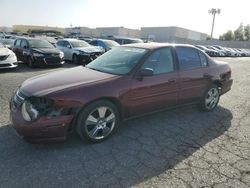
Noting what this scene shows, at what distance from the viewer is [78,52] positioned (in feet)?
44.8

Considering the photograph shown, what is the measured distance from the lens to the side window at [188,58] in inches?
191

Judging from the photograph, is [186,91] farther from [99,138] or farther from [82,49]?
[82,49]

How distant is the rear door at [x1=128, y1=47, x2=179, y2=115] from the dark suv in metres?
8.34

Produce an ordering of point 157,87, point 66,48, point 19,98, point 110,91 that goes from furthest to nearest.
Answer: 1. point 66,48
2. point 157,87
3. point 110,91
4. point 19,98

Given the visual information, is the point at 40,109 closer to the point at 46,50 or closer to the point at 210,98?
the point at 210,98

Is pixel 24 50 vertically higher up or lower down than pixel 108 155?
higher up

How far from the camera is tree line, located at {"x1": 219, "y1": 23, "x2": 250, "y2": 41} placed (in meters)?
76.5

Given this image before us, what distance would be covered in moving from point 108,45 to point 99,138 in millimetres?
Result: 13483

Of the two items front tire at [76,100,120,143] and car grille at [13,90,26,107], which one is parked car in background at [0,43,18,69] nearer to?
car grille at [13,90,26,107]

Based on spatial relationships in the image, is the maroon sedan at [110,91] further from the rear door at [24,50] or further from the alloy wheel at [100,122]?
the rear door at [24,50]

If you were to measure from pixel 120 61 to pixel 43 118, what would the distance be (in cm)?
185

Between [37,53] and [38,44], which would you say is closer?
[37,53]

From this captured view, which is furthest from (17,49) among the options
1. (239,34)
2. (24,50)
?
(239,34)

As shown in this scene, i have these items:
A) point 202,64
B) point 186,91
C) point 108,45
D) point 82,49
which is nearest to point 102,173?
point 186,91
